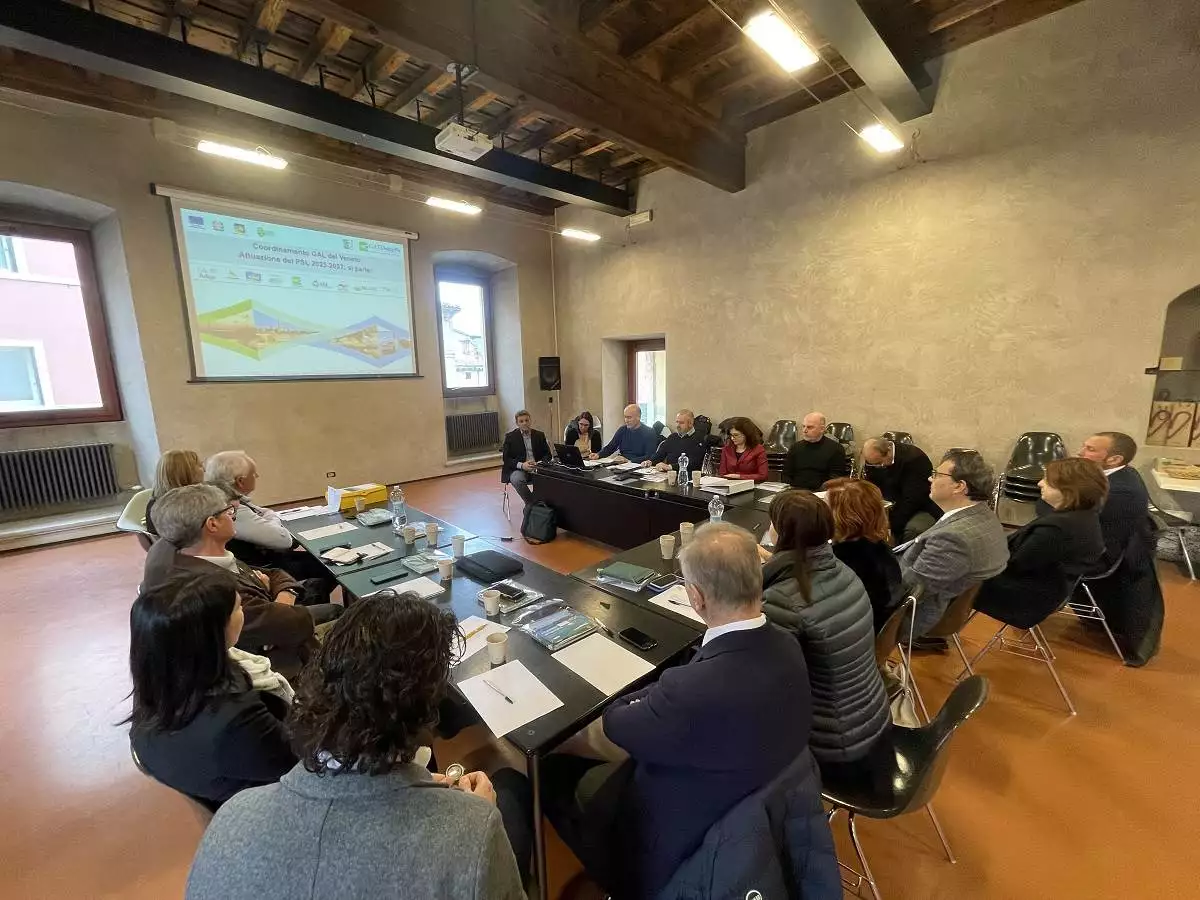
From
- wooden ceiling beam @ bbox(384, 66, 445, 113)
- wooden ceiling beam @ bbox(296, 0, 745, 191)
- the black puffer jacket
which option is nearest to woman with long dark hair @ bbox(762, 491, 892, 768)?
the black puffer jacket

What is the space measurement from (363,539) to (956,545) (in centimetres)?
286

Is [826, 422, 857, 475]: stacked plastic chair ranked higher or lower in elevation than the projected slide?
lower

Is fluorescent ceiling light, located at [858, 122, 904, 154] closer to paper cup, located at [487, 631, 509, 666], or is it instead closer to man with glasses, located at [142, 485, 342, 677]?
paper cup, located at [487, 631, 509, 666]

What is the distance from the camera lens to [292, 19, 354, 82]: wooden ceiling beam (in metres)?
3.88

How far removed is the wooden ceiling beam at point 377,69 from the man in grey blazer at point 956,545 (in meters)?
5.03

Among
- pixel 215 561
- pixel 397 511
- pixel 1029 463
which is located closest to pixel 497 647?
pixel 215 561

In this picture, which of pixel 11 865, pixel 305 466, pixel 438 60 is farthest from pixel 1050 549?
pixel 305 466

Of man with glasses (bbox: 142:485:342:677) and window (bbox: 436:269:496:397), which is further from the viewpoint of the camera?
window (bbox: 436:269:496:397)

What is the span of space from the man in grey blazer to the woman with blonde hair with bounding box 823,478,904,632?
0.33m

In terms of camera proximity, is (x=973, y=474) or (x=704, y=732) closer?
(x=704, y=732)

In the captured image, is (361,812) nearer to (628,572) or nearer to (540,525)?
(628,572)

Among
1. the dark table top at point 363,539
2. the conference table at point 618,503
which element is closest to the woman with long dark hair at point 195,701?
the dark table top at point 363,539

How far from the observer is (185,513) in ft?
5.67

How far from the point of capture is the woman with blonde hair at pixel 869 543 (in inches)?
72.5
